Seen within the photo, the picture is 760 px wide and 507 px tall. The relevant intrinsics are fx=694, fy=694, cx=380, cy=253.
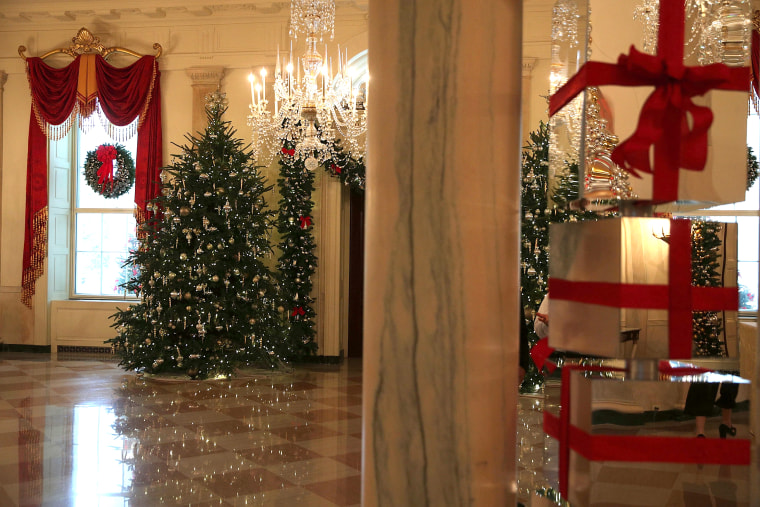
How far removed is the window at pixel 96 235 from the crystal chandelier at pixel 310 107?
8.81ft

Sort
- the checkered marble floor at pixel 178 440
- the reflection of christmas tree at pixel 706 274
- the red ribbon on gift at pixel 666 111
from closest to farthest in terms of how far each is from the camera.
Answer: the red ribbon on gift at pixel 666 111
the reflection of christmas tree at pixel 706 274
the checkered marble floor at pixel 178 440

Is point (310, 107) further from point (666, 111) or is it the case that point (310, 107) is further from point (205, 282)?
point (666, 111)

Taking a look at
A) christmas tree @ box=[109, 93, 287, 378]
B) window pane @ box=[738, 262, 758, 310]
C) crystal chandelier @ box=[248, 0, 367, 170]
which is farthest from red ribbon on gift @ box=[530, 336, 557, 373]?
window pane @ box=[738, 262, 758, 310]

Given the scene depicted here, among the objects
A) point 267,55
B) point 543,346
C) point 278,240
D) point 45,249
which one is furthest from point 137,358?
point 543,346

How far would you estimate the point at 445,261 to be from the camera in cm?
135

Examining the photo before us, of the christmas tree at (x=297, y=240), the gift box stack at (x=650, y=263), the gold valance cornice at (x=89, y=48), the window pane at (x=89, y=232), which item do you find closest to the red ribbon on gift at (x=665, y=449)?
the gift box stack at (x=650, y=263)

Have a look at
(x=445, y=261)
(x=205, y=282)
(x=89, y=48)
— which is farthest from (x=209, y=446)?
(x=89, y=48)

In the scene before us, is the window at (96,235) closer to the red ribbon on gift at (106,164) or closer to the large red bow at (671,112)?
the red ribbon on gift at (106,164)

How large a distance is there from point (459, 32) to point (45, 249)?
1014cm

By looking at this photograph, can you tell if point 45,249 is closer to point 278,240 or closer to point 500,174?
point 278,240

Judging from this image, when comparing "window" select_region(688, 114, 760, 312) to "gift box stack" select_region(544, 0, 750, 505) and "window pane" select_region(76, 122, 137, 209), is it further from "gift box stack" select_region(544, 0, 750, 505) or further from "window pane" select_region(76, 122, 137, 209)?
"window pane" select_region(76, 122, 137, 209)

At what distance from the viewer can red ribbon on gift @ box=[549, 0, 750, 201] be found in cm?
115

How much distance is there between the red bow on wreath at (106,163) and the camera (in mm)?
10500

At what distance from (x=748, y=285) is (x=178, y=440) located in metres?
7.13
